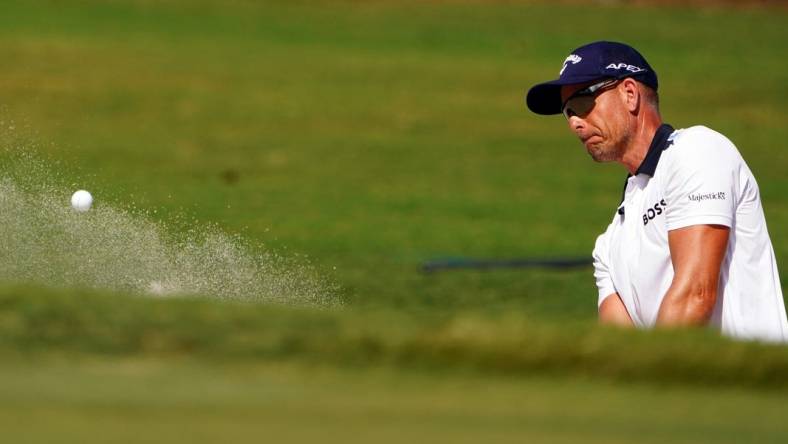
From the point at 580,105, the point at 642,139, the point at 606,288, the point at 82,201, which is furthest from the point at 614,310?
the point at 82,201

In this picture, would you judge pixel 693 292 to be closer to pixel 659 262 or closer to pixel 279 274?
pixel 659 262

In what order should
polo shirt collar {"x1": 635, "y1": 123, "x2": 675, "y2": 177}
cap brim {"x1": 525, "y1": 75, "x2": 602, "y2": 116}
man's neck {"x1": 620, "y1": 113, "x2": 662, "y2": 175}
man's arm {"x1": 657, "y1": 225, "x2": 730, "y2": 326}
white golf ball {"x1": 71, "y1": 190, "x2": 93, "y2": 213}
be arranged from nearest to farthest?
1. man's arm {"x1": 657, "y1": 225, "x2": 730, "y2": 326}
2. polo shirt collar {"x1": 635, "y1": 123, "x2": 675, "y2": 177}
3. man's neck {"x1": 620, "y1": 113, "x2": 662, "y2": 175}
4. cap brim {"x1": 525, "y1": 75, "x2": 602, "y2": 116}
5. white golf ball {"x1": 71, "y1": 190, "x2": 93, "y2": 213}

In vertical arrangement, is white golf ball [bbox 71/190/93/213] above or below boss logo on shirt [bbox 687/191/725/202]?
below

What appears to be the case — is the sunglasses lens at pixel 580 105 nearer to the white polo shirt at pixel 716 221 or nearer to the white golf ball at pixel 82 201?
the white polo shirt at pixel 716 221

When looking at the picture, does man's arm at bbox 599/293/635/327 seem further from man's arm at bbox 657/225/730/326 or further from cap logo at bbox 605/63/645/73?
cap logo at bbox 605/63/645/73

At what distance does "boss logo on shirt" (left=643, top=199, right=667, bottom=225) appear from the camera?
5027 millimetres

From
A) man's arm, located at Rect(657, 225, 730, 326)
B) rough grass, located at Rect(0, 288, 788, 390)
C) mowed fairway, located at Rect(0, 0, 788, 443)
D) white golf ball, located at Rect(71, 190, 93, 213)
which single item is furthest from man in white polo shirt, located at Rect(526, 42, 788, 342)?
white golf ball, located at Rect(71, 190, 93, 213)

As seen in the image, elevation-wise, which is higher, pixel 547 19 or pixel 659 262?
pixel 547 19

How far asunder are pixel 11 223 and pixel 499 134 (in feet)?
44.7

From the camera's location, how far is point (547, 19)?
36531 mm

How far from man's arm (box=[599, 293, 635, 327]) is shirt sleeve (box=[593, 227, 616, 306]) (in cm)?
3

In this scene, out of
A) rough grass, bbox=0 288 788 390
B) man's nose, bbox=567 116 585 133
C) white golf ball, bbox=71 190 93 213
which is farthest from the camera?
white golf ball, bbox=71 190 93 213

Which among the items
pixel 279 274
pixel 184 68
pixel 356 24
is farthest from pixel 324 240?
pixel 356 24

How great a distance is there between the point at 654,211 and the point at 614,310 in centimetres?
58
